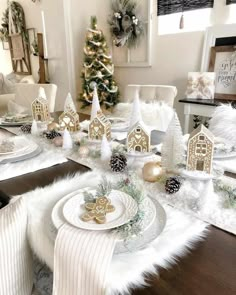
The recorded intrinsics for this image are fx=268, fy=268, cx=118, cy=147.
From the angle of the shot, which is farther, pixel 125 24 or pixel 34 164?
pixel 125 24

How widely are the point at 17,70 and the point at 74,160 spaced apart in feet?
16.6

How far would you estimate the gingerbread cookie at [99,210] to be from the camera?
66cm

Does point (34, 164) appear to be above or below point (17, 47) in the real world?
below

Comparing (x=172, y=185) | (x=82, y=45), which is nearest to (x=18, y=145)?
(x=172, y=185)

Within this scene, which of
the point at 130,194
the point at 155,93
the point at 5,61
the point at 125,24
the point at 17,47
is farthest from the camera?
the point at 5,61

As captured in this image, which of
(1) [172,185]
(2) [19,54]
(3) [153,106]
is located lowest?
(1) [172,185]

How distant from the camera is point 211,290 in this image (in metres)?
0.50

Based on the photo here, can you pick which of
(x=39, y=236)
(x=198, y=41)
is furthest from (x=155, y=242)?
(x=198, y=41)

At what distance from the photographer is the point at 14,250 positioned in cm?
69

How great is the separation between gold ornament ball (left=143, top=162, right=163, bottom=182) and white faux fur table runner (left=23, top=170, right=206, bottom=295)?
16 centimetres

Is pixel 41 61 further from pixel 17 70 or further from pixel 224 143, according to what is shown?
pixel 224 143

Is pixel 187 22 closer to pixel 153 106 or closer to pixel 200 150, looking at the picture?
pixel 153 106

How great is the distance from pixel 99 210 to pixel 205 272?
0.94 feet

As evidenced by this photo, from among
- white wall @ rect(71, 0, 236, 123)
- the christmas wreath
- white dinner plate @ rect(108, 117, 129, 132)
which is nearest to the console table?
white wall @ rect(71, 0, 236, 123)
